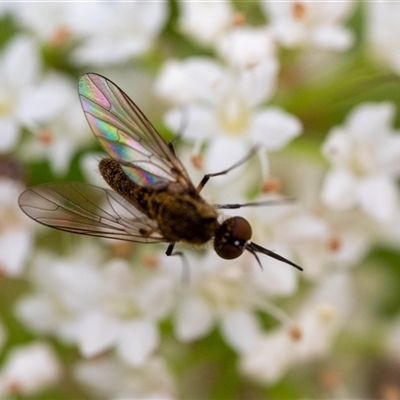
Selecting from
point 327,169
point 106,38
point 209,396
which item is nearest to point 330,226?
point 327,169

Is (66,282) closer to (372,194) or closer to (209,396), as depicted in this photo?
(209,396)

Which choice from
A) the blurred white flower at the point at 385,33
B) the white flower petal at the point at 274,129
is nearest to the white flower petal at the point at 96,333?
the white flower petal at the point at 274,129

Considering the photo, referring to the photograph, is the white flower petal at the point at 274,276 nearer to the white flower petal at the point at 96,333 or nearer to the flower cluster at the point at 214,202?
the flower cluster at the point at 214,202

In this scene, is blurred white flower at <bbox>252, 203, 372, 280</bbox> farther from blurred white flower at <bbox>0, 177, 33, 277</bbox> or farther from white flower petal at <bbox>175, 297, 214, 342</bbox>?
blurred white flower at <bbox>0, 177, 33, 277</bbox>

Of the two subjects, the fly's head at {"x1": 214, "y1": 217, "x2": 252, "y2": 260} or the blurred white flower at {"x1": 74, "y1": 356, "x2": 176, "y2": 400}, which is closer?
the fly's head at {"x1": 214, "y1": 217, "x2": 252, "y2": 260}

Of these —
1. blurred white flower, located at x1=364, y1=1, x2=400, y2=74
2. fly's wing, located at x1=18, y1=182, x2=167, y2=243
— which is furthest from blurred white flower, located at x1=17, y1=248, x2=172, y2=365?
blurred white flower, located at x1=364, y1=1, x2=400, y2=74

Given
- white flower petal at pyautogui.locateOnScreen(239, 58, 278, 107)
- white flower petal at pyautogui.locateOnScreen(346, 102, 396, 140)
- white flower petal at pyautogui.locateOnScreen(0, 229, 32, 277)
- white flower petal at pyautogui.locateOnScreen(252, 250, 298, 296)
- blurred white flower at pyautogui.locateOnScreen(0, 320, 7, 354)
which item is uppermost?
white flower petal at pyautogui.locateOnScreen(0, 229, 32, 277)

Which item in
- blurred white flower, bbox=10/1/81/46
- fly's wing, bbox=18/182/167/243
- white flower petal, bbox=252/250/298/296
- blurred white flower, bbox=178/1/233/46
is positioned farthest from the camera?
blurred white flower, bbox=10/1/81/46
